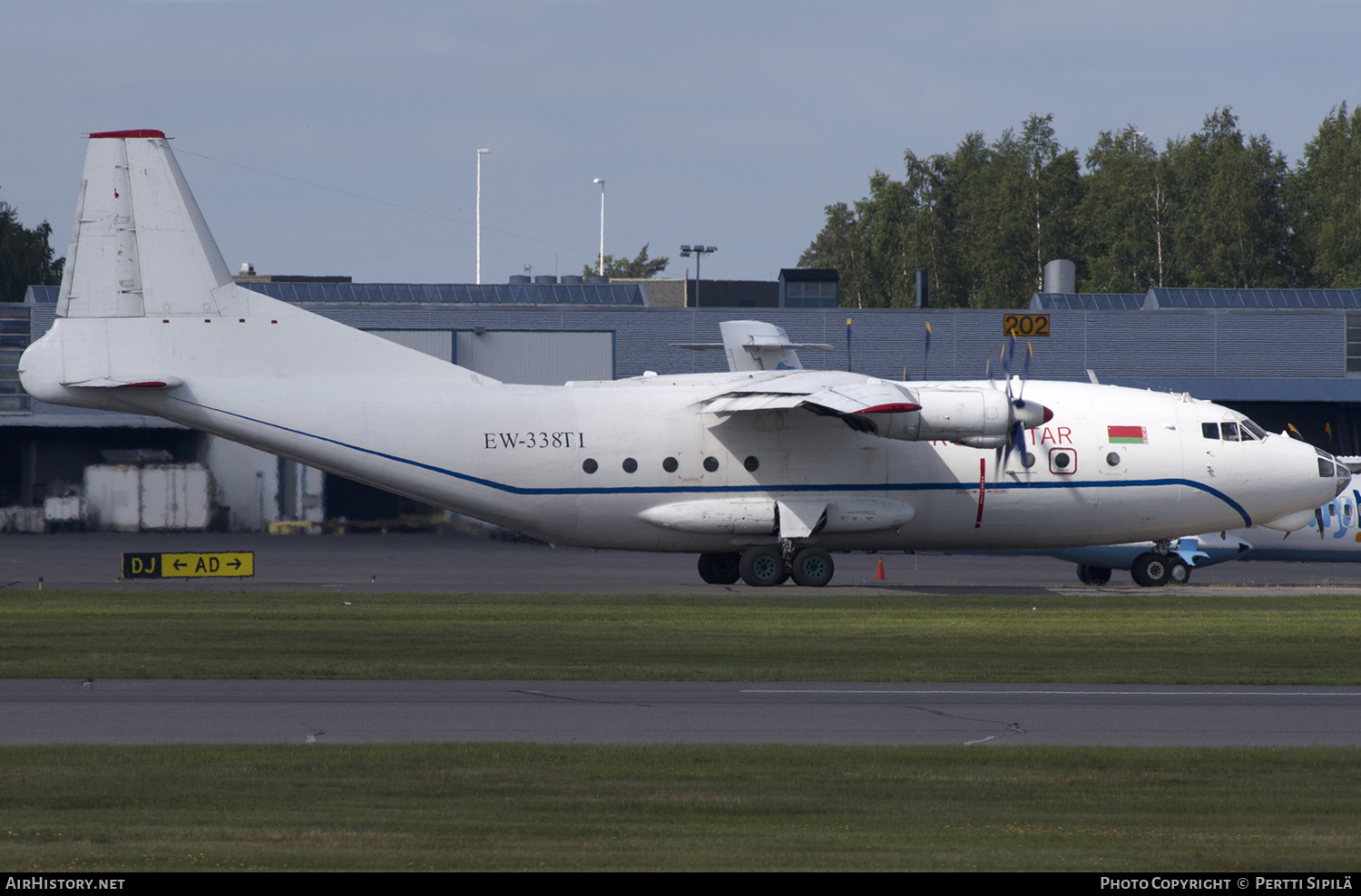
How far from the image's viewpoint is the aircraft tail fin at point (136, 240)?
91.5ft

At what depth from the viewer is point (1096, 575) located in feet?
110

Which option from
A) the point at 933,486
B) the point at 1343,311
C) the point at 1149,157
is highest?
the point at 1149,157

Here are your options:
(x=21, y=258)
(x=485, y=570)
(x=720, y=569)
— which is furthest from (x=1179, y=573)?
(x=21, y=258)

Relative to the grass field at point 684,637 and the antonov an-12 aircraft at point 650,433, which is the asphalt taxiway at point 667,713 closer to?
the grass field at point 684,637

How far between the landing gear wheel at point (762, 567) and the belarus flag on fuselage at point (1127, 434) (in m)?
7.81

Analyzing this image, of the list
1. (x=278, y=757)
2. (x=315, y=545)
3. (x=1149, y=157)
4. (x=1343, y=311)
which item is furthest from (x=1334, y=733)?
(x=1149, y=157)

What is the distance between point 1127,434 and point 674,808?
22924mm

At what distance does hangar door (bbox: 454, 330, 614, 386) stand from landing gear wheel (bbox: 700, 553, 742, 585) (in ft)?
65.7

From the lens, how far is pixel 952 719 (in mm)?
14344

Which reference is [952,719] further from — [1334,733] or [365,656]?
[365,656]

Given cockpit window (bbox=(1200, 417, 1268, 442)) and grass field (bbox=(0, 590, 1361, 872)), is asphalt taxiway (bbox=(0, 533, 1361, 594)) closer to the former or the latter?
cockpit window (bbox=(1200, 417, 1268, 442))

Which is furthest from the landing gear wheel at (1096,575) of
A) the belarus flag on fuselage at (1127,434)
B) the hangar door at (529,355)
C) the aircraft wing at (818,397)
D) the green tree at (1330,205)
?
the green tree at (1330,205)

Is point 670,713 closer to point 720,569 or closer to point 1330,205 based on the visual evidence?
point 720,569
